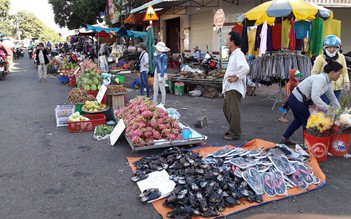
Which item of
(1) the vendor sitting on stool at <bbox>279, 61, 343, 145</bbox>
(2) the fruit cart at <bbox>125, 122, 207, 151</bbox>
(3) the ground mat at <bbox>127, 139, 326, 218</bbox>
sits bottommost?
(3) the ground mat at <bbox>127, 139, 326, 218</bbox>

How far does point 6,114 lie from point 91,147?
4.43m

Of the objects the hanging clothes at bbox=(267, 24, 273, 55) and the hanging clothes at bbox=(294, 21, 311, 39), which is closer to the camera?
the hanging clothes at bbox=(294, 21, 311, 39)

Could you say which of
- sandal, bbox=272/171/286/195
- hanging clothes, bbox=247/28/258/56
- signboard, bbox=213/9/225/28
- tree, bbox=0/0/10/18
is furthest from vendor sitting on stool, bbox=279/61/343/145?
tree, bbox=0/0/10/18

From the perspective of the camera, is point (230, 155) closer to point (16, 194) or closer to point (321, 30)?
point (16, 194)

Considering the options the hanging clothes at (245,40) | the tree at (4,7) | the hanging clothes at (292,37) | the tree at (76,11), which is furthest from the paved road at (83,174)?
the tree at (4,7)

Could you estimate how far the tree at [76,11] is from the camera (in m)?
31.0

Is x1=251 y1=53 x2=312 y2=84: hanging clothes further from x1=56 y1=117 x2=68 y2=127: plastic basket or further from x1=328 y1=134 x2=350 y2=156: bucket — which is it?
x1=56 y1=117 x2=68 y2=127: plastic basket

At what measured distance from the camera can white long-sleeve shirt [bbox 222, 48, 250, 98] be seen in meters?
Result: 5.47

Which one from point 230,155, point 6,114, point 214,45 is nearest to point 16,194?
point 230,155

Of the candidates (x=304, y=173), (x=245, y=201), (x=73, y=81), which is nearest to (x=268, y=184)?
(x=245, y=201)

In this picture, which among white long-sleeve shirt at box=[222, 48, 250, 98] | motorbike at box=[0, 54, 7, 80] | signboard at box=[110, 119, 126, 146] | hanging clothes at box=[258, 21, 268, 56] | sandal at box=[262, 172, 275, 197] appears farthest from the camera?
motorbike at box=[0, 54, 7, 80]

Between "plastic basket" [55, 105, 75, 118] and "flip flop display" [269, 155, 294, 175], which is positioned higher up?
"plastic basket" [55, 105, 75, 118]

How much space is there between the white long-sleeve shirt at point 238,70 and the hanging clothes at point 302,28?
12.2ft

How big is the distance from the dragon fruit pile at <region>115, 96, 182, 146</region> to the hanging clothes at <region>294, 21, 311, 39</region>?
5.03 metres
